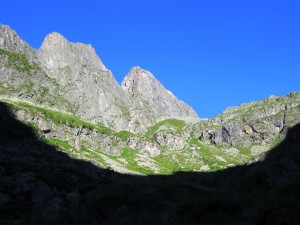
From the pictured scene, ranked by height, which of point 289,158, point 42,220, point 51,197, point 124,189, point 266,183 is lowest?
point 42,220

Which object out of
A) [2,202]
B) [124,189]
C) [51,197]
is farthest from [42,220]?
[2,202]

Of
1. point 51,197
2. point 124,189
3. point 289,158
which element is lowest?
point 51,197

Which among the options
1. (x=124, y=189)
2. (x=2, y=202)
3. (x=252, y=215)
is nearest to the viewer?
(x=252, y=215)

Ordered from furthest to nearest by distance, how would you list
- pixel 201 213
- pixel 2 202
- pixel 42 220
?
pixel 2 202 < pixel 42 220 < pixel 201 213

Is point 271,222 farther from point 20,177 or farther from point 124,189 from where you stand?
point 20,177

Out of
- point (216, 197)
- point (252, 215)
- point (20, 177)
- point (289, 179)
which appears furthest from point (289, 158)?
point (20, 177)

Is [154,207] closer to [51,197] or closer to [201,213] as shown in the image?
[201,213]

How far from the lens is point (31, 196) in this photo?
9475cm

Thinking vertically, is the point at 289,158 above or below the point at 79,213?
above

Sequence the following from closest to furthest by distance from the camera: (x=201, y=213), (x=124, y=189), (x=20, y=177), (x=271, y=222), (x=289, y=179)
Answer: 1. (x=271, y=222)
2. (x=201, y=213)
3. (x=124, y=189)
4. (x=289, y=179)
5. (x=20, y=177)

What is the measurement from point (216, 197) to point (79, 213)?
36.1ft

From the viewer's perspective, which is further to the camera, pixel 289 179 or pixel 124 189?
pixel 289 179

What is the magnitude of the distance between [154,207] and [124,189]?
3522 mm

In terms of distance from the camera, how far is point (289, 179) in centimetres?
4047
